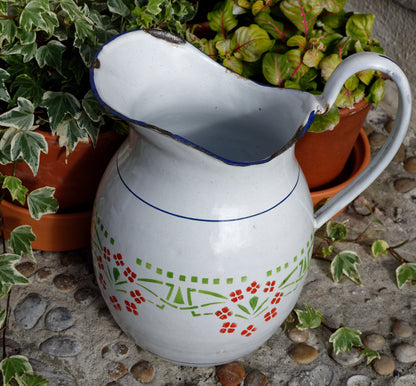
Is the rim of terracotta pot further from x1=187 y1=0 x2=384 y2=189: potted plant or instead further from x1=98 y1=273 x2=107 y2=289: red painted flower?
x1=98 y1=273 x2=107 y2=289: red painted flower

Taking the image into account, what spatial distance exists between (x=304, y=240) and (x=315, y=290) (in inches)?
15.2

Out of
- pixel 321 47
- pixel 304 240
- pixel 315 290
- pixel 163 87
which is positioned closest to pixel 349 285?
pixel 315 290

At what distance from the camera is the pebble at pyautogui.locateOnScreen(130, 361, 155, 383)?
1211 mm

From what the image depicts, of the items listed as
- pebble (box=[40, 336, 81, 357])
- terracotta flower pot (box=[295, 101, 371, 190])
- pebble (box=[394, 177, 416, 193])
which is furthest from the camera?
pebble (box=[394, 177, 416, 193])

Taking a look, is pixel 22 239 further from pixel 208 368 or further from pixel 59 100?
pixel 208 368

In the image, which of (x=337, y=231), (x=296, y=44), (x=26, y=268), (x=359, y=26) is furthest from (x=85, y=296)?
(x=359, y=26)

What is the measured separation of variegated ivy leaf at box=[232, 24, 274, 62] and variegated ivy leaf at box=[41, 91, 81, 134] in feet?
1.21

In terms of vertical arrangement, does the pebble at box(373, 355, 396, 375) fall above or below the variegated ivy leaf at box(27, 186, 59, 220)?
below

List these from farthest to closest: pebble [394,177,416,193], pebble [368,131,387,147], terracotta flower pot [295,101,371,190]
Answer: pebble [368,131,387,147] → pebble [394,177,416,193] → terracotta flower pot [295,101,371,190]

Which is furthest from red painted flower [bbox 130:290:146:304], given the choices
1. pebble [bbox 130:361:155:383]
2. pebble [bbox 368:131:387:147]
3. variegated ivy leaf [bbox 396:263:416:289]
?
pebble [bbox 368:131:387:147]

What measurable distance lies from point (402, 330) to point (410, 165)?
1.86 feet

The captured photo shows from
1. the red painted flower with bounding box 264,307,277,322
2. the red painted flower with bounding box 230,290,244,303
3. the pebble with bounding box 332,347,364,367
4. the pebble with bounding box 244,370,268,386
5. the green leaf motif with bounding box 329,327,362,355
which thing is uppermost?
the red painted flower with bounding box 230,290,244,303

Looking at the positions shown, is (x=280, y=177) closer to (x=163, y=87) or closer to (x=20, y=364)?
(x=163, y=87)

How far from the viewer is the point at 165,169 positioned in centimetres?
94
